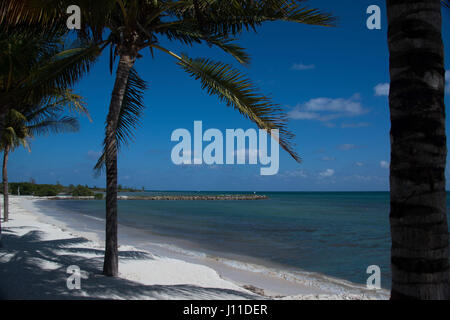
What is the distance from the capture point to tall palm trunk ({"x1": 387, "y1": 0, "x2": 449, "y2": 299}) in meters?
1.92

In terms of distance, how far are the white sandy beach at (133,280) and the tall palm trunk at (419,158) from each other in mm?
3921

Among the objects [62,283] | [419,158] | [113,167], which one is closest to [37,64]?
[113,167]

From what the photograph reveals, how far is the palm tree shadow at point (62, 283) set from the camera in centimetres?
472

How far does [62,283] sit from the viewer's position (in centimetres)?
524

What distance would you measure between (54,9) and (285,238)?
14789mm

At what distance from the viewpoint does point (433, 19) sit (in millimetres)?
2031

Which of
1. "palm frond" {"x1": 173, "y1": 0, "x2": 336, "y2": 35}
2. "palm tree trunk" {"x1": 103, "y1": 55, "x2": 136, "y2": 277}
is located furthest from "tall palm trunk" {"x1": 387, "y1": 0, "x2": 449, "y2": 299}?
"palm tree trunk" {"x1": 103, "y1": 55, "x2": 136, "y2": 277}

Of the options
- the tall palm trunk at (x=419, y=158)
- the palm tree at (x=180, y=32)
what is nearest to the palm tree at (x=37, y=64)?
the palm tree at (x=180, y=32)

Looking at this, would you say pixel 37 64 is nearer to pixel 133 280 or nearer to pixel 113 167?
pixel 113 167

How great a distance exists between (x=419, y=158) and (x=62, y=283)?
5589 mm

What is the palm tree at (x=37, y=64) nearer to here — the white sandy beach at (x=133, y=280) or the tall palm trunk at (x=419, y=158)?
the white sandy beach at (x=133, y=280)

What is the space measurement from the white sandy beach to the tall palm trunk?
154 inches
